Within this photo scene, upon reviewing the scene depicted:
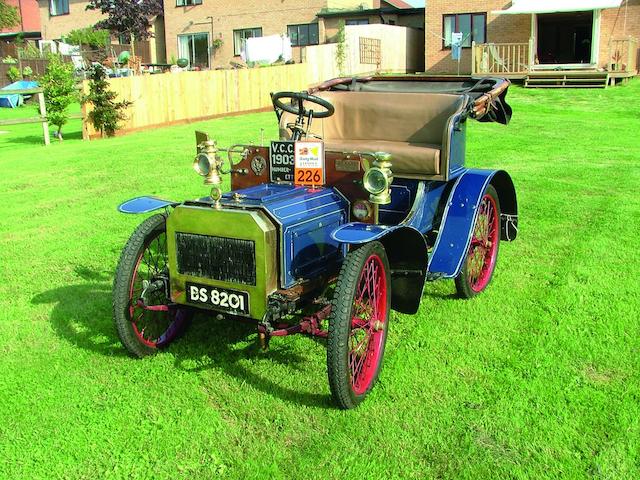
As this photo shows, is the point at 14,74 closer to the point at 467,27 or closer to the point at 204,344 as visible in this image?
the point at 467,27

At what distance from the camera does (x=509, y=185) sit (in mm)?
5527

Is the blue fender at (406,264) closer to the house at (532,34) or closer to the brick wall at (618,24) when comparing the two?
the house at (532,34)

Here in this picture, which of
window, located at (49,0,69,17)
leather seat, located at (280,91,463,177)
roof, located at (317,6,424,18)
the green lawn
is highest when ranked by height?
window, located at (49,0,69,17)

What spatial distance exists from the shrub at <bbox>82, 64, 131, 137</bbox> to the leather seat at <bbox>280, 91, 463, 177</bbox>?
10.00 metres

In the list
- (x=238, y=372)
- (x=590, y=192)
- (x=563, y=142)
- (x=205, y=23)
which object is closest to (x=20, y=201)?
(x=238, y=372)

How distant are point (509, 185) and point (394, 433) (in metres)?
2.96

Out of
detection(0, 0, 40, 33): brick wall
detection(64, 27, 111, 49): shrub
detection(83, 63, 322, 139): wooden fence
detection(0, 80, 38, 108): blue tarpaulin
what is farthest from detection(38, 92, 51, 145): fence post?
detection(0, 0, 40, 33): brick wall

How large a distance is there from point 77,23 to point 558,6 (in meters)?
29.5

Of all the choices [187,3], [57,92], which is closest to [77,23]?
[187,3]

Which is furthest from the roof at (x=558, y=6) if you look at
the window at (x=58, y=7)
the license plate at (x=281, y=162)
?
the window at (x=58, y=7)

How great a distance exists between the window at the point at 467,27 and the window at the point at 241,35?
10818mm

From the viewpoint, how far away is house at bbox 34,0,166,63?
37531 mm

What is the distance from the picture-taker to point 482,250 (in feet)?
17.2

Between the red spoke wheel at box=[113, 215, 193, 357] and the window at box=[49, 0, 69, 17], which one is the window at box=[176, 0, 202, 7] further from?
the red spoke wheel at box=[113, 215, 193, 357]
